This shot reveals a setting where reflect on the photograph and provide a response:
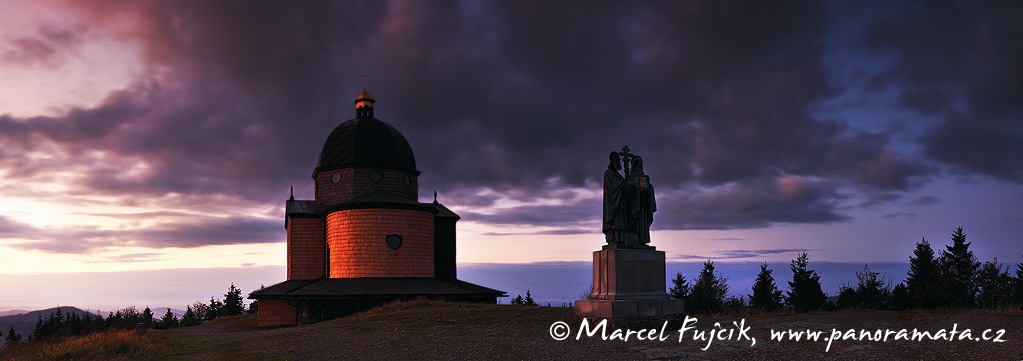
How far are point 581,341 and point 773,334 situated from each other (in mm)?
4151

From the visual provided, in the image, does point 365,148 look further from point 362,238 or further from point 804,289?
point 804,289

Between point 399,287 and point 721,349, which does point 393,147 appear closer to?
point 399,287

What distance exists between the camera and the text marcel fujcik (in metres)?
12.4

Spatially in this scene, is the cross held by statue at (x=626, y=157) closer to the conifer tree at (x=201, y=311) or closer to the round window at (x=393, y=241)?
the round window at (x=393, y=241)

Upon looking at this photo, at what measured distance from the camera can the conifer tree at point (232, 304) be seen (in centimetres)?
4322

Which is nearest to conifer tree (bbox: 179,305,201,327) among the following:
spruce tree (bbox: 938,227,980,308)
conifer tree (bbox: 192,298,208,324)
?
conifer tree (bbox: 192,298,208,324)

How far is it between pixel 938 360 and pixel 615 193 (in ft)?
25.5

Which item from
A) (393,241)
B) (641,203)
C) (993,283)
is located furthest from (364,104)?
(993,283)

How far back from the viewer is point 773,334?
1306 cm

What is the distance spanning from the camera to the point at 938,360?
1048cm

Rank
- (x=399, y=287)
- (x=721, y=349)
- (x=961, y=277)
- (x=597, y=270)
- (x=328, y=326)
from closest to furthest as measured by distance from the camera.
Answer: (x=721, y=349) → (x=597, y=270) → (x=328, y=326) → (x=399, y=287) → (x=961, y=277)

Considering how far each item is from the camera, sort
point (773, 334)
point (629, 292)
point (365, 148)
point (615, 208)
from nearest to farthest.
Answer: point (773, 334), point (629, 292), point (615, 208), point (365, 148)

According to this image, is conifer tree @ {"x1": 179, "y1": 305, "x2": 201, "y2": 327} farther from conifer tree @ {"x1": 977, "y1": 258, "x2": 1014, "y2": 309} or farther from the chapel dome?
conifer tree @ {"x1": 977, "y1": 258, "x2": 1014, "y2": 309}

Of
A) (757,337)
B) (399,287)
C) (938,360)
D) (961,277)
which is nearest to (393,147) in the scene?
(399,287)
